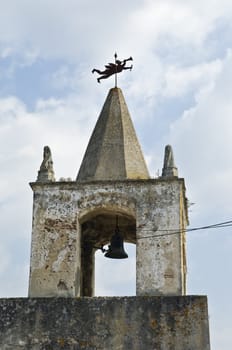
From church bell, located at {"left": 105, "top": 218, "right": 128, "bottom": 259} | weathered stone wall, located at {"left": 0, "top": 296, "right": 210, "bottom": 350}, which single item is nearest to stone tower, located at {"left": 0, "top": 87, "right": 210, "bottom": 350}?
weathered stone wall, located at {"left": 0, "top": 296, "right": 210, "bottom": 350}

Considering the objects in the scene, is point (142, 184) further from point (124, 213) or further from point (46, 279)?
point (46, 279)

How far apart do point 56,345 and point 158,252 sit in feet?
6.18

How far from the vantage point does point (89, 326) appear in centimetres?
989

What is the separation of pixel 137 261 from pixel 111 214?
1.15 m

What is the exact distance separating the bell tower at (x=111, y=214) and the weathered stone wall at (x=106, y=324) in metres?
0.27

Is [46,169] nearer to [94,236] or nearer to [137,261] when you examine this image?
[94,236]

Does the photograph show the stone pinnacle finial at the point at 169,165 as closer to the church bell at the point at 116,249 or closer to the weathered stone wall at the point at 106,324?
the church bell at the point at 116,249

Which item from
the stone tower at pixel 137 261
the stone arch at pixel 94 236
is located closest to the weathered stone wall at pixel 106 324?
the stone tower at pixel 137 261

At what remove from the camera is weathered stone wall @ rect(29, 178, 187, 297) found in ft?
33.7

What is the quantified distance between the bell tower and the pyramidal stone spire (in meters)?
0.01

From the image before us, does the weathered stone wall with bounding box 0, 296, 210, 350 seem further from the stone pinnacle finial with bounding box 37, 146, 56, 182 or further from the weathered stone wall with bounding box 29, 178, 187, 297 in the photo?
the stone pinnacle finial with bounding box 37, 146, 56, 182

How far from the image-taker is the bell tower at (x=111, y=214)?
406 inches

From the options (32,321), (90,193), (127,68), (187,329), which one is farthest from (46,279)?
(127,68)

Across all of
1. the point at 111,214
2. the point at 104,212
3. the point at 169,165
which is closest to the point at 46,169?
the point at 104,212
